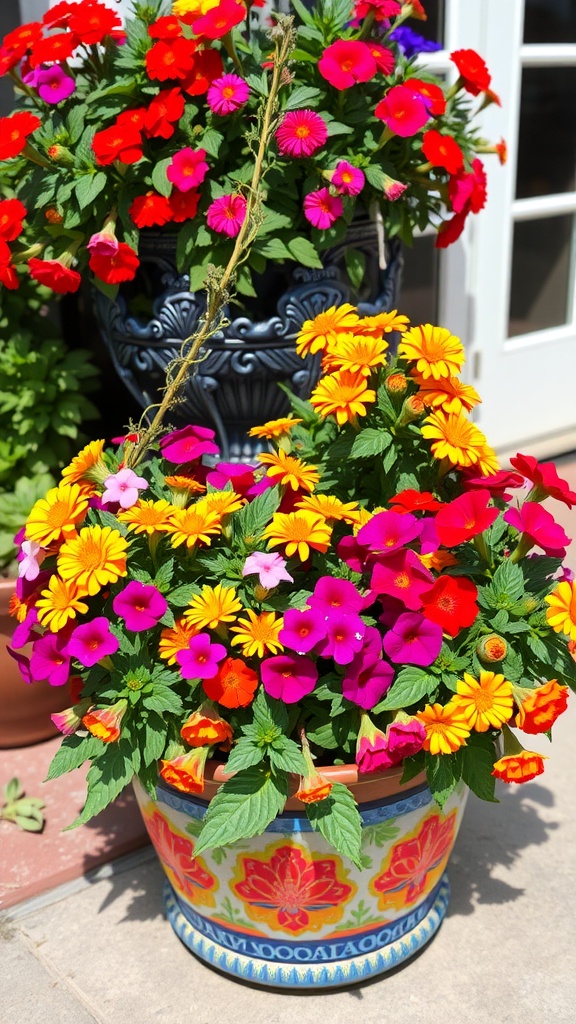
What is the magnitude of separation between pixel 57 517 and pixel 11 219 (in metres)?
0.73

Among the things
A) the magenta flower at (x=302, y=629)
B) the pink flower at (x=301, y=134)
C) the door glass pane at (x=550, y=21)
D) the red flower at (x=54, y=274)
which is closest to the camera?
the magenta flower at (x=302, y=629)

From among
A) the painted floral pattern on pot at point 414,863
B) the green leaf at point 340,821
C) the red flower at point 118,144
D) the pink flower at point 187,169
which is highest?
the red flower at point 118,144

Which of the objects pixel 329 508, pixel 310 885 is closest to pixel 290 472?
pixel 329 508

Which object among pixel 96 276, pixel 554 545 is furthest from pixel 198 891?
→ pixel 96 276

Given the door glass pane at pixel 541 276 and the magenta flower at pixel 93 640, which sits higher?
the magenta flower at pixel 93 640

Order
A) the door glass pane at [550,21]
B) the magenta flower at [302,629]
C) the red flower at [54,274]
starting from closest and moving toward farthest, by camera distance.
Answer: the magenta flower at [302,629]
the red flower at [54,274]
the door glass pane at [550,21]

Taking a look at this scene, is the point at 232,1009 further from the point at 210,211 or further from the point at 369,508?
the point at 210,211

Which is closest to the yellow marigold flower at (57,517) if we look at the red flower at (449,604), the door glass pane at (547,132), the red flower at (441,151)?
the red flower at (449,604)

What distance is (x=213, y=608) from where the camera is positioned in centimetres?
130

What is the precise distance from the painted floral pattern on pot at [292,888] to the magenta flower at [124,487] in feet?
1.68

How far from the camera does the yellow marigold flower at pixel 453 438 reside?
1378 millimetres

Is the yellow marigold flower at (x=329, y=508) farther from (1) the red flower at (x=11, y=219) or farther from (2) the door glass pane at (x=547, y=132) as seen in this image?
(2) the door glass pane at (x=547, y=132)

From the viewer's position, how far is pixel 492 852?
1823 millimetres

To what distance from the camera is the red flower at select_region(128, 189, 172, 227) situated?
1.81 meters
